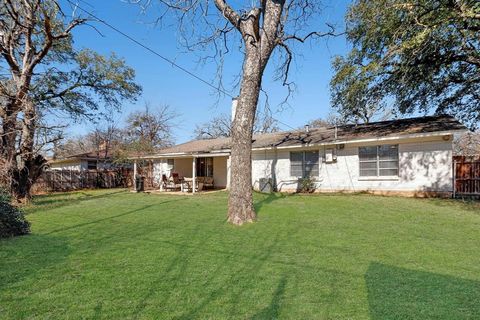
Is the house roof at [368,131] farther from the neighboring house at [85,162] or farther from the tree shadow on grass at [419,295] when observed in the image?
the neighboring house at [85,162]

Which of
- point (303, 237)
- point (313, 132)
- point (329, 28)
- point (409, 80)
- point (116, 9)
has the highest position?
point (116, 9)

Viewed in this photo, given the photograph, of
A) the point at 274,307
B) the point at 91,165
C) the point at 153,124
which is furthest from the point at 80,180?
the point at 274,307

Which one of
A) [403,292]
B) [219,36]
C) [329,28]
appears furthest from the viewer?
[329,28]

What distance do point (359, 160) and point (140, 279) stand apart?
1258 centimetres

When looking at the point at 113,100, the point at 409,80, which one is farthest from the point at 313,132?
the point at 113,100

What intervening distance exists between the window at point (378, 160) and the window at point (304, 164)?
2.29 meters

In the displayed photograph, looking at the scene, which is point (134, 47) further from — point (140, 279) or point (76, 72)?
point (140, 279)

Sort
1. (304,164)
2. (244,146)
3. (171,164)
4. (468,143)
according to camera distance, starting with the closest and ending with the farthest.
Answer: (244,146) < (304,164) < (171,164) < (468,143)

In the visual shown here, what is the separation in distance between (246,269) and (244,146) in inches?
156

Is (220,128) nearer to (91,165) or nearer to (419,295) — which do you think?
(91,165)

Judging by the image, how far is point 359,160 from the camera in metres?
14.2

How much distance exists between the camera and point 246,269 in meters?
4.32

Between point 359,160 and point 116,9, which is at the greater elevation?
point 116,9

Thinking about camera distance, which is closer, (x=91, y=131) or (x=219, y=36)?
(x=219, y=36)
